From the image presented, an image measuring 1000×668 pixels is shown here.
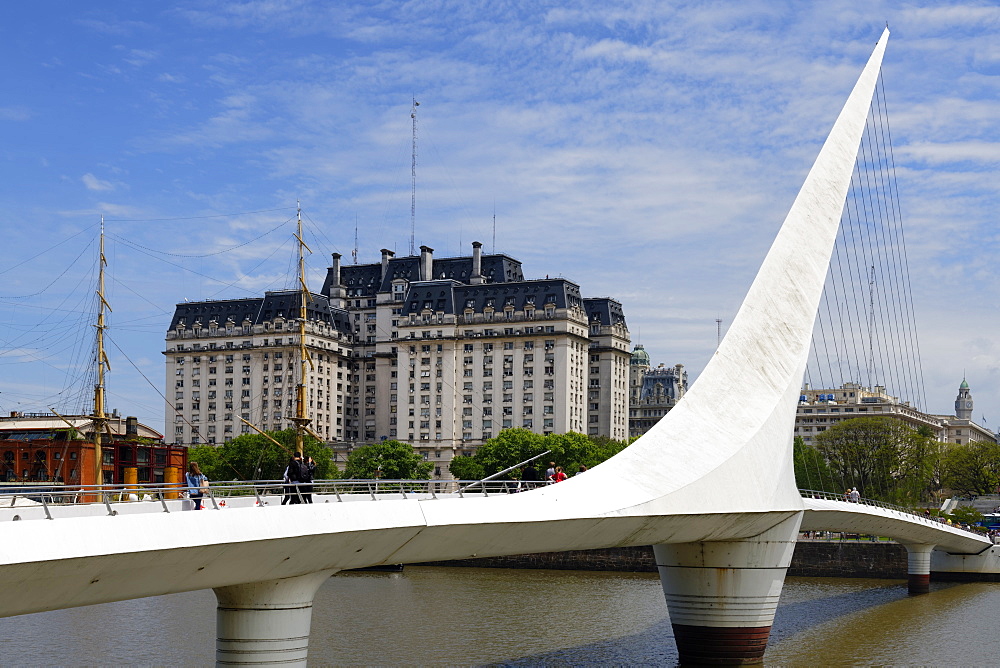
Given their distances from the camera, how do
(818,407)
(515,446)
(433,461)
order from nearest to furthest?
(515,446), (433,461), (818,407)

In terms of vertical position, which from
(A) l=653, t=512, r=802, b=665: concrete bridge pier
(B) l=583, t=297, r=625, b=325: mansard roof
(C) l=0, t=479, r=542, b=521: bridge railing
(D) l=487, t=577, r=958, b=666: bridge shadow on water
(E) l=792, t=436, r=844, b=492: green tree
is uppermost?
(B) l=583, t=297, r=625, b=325: mansard roof

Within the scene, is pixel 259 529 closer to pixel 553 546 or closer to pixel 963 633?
pixel 553 546

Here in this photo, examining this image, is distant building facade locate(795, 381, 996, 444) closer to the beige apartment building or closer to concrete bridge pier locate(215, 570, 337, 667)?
the beige apartment building

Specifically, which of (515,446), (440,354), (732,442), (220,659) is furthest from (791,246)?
(440,354)

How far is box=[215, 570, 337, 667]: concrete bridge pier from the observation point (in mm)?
17531

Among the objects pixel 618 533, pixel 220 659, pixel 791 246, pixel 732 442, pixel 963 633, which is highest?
pixel 791 246

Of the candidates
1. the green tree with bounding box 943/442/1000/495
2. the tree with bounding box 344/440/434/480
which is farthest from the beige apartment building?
the green tree with bounding box 943/442/1000/495

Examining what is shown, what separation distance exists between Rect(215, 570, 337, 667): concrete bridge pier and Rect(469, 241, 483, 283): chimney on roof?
339 ft

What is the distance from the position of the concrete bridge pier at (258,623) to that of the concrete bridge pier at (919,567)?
3603cm

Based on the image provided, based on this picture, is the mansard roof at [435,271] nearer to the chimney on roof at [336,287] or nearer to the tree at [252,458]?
the chimney on roof at [336,287]

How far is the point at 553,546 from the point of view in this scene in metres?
22.0

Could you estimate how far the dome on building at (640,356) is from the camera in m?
172

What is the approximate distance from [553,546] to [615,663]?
5.80 meters

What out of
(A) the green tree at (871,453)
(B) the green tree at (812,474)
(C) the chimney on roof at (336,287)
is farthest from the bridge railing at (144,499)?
(C) the chimney on roof at (336,287)
